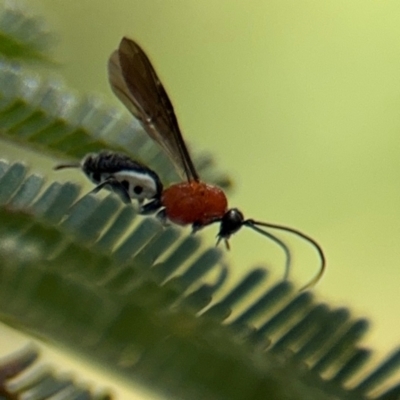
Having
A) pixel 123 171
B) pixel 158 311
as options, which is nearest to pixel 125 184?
pixel 123 171

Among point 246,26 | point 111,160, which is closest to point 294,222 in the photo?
point 246,26

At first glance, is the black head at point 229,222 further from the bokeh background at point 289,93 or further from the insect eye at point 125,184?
the bokeh background at point 289,93

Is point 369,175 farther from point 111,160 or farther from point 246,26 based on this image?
point 111,160

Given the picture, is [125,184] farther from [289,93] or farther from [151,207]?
[289,93]

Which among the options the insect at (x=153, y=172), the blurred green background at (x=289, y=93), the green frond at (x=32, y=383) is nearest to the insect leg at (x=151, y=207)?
the insect at (x=153, y=172)

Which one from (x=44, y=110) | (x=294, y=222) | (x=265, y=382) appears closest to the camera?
(x=265, y=382)

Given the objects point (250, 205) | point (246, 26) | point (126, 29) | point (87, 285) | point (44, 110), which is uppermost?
point (246, 26)
